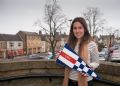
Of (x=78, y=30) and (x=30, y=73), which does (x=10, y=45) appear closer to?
(x=30, y=73)

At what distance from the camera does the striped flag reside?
10.0ft

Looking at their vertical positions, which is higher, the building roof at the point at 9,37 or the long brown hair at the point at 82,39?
the building roof at the point at 9,37

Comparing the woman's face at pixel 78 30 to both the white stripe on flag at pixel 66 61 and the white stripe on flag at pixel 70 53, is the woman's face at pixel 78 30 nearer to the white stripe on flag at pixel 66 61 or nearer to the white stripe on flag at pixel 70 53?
the white stripe on flag at pixel 70 53

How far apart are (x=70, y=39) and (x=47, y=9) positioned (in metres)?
35.3

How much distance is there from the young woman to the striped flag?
0.05 metres

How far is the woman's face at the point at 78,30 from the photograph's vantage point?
315 centimetres

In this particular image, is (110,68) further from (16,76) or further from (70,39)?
(16,76)

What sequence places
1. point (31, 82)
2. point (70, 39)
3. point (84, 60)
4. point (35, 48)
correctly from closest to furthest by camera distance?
point (84, 60) < point (70, 39) < point (31, 82) < point (35, 48)

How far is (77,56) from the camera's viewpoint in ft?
10.0

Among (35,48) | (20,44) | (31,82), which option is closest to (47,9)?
(31,82)

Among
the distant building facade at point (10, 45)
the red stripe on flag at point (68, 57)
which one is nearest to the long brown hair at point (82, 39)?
the red stripe on flag at point (68, 57)

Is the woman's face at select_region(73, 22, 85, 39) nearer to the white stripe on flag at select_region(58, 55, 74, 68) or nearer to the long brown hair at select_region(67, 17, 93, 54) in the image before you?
the long brown hair at select_region(67, 17, 93, 54)

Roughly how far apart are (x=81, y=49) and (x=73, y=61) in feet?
0.66

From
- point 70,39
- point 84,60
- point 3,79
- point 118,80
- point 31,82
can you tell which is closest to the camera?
point 84,60
